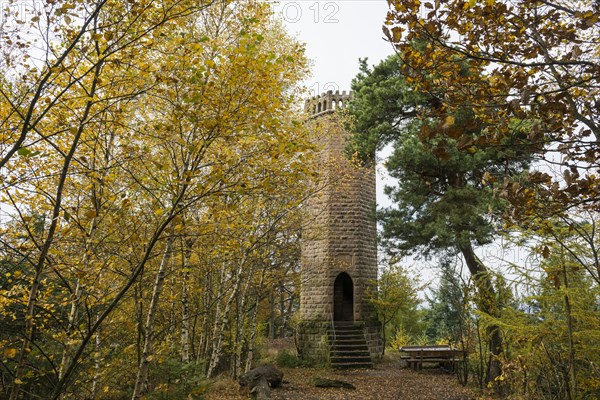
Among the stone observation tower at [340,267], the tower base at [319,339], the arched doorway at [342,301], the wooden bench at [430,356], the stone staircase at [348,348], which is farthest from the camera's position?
the arched doorway at [342,301]

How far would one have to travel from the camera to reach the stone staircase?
13.0 meters

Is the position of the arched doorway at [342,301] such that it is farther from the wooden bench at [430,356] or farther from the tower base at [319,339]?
the wooden bench at [430,356]

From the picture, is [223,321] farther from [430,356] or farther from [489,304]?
[430,356]

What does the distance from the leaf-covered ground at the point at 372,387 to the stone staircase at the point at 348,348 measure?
0.41m

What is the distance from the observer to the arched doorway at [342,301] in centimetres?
1656

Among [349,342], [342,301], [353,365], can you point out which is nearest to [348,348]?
[349,342]

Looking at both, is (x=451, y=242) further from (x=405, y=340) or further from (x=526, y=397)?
(x=405, y=340)

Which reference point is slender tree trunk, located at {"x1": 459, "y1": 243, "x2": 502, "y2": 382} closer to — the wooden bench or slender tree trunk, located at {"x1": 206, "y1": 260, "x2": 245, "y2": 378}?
the wooden bench

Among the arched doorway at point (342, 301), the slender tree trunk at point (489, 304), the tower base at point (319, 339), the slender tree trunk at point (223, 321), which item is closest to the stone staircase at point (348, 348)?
the tower base at point (319, 339)

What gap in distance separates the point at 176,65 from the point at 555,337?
5635 mm

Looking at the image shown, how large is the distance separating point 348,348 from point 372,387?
3.29 metres

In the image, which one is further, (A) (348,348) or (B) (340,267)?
(B) (340,267)

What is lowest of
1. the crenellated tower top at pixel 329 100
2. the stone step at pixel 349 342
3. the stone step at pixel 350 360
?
the stone step at pixel 350 360

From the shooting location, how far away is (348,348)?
13625 millimetres
